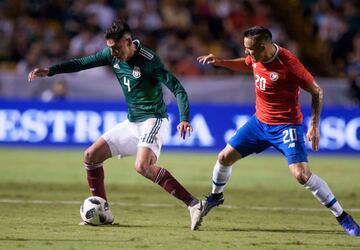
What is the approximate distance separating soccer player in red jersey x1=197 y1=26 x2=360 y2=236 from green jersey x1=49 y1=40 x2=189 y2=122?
1014 mm

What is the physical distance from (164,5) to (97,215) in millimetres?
14627

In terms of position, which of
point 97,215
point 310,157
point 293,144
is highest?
point 293,144

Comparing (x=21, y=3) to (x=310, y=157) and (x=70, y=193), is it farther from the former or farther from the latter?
(x=70, y=193)

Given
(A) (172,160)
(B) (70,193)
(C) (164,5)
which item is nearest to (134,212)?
(B) (70,193)

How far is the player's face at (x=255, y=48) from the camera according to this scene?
928 cm

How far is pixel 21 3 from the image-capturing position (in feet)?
78.6

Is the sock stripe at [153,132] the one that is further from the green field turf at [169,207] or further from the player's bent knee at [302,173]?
the player's bent knee at [302,173]

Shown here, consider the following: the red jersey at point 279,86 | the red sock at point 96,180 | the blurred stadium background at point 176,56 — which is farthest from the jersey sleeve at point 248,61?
the blurred stadium background at point 176,56

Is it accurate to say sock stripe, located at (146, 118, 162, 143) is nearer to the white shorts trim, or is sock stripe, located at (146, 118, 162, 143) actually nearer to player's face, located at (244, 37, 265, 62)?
the white shorts trim

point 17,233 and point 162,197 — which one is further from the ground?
point 17,233

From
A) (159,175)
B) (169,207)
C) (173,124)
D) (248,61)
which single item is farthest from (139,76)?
(173,124)

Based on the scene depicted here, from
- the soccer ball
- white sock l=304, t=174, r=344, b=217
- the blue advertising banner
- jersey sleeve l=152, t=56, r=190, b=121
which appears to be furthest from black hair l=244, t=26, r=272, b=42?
the blue advertising banner

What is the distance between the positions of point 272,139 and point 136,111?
1647mm

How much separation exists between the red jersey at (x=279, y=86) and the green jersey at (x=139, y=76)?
43.1 inches
